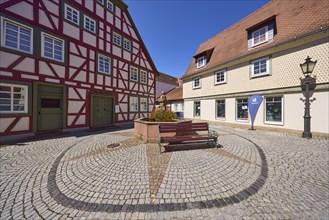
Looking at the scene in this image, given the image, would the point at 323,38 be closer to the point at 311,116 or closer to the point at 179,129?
the point at 311,116

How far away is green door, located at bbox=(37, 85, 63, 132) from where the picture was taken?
26.4 ft

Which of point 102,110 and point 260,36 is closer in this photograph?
point 260,36

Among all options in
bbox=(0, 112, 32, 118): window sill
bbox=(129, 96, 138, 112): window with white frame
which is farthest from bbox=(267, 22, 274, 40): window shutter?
bbox=(0, 112, 32, 118): window sill

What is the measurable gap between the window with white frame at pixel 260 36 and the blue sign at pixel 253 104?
171 inches

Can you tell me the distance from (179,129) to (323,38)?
955 centimetres

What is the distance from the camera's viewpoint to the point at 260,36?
35.8 feet

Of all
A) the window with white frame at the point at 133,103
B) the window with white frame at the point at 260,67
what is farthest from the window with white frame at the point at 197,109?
the window with white frame at the point at 133,103

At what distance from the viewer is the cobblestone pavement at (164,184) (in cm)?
236

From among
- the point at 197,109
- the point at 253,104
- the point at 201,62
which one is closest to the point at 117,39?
the point at 201,62

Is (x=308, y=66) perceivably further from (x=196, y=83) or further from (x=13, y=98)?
(x=13, y=98)

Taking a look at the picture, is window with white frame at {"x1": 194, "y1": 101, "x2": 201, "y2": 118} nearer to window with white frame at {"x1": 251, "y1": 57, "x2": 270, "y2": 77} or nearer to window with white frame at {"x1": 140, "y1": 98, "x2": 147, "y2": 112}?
window with white frame at {"x1": 140, "y1": 98, "x2": 147, "y2": 112}

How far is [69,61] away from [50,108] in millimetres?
3369

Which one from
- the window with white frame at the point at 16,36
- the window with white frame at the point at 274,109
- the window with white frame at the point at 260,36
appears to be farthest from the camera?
the window with white frame at the point at 260,36

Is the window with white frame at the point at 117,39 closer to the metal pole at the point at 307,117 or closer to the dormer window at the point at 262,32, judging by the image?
the dormer window at the point at 262,32
